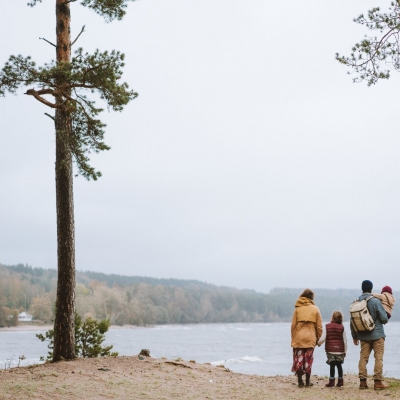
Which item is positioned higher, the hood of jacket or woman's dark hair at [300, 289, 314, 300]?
Answer: woman's dark hair at [300, 289, 314, 300]

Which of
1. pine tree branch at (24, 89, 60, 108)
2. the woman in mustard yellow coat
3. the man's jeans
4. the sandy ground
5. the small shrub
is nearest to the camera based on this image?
the sandy ground

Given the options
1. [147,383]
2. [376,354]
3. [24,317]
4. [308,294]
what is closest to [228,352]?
[308,294]

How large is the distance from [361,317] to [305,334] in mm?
1109

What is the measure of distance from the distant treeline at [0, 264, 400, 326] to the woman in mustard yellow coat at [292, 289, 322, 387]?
65.3m

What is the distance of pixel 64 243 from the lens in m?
11.5

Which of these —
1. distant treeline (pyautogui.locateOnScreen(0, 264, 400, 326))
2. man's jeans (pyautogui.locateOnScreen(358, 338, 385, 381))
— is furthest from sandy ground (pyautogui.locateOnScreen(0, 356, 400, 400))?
distant treeline (pyautogui.locateOnScreen(0, 264, 400, 326))

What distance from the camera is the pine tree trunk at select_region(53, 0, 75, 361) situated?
11.4 meters

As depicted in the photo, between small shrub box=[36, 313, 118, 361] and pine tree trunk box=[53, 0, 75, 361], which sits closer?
pine tree trunk box=[53, 0, 75, 361]

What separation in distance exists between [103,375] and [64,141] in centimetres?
465

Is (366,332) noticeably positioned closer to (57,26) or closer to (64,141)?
(64,141)

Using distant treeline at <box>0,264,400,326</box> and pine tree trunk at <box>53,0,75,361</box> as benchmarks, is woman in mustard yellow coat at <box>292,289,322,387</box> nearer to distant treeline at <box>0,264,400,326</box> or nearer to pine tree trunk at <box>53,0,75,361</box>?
pine tree trunk at <box>53,0,75,361</box>

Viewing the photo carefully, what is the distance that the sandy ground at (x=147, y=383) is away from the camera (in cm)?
868

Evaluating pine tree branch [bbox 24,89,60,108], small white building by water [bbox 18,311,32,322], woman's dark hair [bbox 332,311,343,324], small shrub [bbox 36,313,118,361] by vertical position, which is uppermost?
pine tree branch [bbox 24,89,60,108]

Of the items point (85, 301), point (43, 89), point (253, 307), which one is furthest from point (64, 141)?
point (253, 307)
